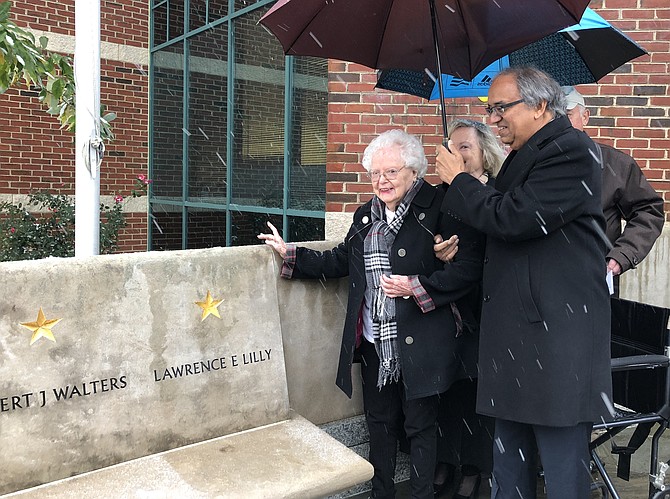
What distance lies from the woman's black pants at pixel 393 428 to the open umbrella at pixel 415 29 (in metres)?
1.30

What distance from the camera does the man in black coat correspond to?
2.37 metres

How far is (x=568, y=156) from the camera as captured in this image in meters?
2.37

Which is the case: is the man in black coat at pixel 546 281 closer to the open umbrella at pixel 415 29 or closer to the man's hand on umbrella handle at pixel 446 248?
the man's hand on umbrella handle at pixel 446 248

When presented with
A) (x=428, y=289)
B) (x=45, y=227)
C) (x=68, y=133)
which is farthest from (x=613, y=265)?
(x=68, y=133)

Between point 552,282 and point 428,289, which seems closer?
point 552,282

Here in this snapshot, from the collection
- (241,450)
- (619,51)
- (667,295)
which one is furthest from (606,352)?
(667,295)

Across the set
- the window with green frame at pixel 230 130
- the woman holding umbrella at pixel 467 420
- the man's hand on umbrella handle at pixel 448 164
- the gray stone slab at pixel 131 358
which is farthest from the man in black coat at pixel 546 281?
the window with green frame at pixel 230 130

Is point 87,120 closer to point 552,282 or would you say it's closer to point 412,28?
point 412,28

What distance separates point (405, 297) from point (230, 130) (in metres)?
5.94

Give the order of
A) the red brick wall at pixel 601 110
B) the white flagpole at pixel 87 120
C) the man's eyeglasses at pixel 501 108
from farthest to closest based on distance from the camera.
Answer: the red brick wall at pixel 601 110, the white flagpole at pixel 87 120, the man's eyeglasses at pixel 501 108

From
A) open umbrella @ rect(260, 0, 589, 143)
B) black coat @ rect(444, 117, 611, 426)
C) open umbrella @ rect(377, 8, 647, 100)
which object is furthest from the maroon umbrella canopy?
black coat @ rect(444, 117, 611, 426)

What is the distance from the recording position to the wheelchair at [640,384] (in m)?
2.95

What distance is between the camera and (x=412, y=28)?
329 centimetres

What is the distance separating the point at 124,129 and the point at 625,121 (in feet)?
25.5
